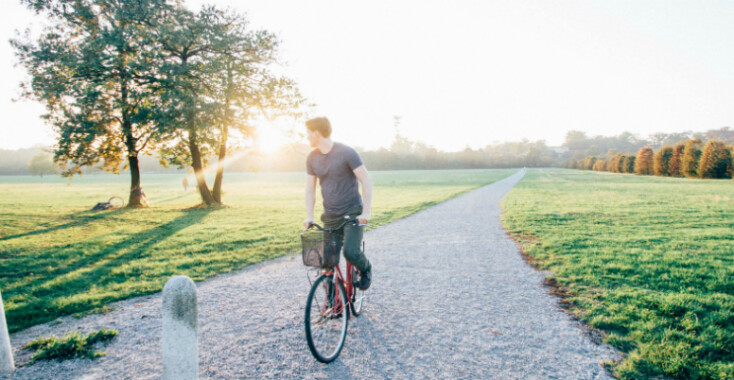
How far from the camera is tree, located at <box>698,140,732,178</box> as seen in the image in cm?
3762

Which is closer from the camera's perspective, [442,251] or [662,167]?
[442,251]

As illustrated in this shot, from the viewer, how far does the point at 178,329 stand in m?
2.50

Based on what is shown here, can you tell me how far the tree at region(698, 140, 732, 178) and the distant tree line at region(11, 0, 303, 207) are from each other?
4487cm

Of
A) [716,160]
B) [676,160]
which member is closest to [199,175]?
[716,160]

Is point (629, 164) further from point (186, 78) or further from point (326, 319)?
point (326, 319)

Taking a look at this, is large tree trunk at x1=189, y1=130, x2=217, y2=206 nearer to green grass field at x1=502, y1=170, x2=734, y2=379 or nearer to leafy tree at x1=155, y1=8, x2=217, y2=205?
leafy tree at x1=155, y1=8, x2=217, y2=205

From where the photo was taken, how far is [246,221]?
12.8 meters

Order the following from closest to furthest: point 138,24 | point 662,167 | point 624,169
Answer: point 138,24 → point 662,167 → point 624,169

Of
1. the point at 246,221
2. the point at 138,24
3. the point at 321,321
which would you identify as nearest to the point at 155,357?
the point at 321,321

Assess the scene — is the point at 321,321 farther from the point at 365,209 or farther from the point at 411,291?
the point at 411,291

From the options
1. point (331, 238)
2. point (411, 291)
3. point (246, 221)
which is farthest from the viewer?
point (246, 221)

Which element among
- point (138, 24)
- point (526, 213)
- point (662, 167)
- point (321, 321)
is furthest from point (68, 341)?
point (662, 167)

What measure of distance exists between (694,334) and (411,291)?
3057 millimetres

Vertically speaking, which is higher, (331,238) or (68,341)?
(331,238)
